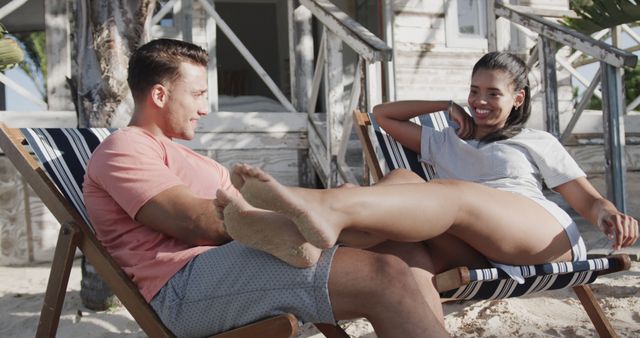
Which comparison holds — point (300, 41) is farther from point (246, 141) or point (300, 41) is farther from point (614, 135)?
point (614, 135)

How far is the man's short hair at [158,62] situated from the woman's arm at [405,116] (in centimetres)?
126

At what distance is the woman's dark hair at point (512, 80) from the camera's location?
2.85 metres

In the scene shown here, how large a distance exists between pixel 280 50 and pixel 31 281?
619 cm

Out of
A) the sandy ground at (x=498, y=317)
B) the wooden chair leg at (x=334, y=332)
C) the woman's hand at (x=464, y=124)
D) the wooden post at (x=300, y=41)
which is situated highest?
the wooden post at (x=300, y=41)

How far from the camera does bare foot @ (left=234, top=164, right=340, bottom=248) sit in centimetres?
154

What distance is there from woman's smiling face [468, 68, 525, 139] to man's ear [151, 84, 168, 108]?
1.29m

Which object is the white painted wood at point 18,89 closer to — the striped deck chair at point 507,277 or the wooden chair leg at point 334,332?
the striped deck chair at point 507,277

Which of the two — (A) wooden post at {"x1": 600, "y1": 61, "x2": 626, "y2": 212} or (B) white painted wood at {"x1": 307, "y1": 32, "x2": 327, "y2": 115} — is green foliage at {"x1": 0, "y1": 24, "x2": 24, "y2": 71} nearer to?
(B) white painted wood at {"x1": 307, "y1": 32, "x2": 327, "y2": 115}

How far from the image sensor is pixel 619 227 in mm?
2367

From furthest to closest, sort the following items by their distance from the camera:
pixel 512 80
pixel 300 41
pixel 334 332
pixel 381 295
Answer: pixel 300 41
pixel 512 80
pixel 334 332
pixel 381 295

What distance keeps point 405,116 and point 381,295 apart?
1622 mm

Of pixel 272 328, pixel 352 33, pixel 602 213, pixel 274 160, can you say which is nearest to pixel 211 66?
pixel 274 160

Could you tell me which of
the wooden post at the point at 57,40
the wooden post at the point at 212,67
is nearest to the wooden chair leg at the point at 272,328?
the wooden post at the point at 212,67

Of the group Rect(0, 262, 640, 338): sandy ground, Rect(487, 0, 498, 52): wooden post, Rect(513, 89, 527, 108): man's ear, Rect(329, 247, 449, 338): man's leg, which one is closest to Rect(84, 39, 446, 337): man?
Rect(329, 247, 449, 338): man's leg
